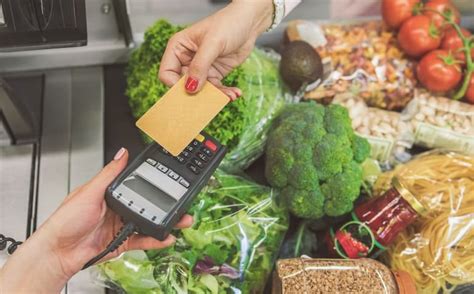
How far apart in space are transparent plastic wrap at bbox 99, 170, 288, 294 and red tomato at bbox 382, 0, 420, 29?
24.0 inches

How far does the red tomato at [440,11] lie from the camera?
4.71ft

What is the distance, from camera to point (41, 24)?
1011 millimetres

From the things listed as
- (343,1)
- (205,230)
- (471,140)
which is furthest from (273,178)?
(343,1)

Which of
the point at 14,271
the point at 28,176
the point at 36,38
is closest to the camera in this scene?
the point at 14,271

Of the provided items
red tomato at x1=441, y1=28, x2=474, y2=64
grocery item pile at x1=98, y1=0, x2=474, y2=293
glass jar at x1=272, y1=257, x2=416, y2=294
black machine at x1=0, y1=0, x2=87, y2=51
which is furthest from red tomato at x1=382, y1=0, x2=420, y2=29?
black machine at x1=0, y1=0, x2=87, y2=51

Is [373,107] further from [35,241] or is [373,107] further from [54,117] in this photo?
[35,241]

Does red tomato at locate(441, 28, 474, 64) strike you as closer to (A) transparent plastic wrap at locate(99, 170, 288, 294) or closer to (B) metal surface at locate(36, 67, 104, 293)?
(A) transparent plastic wrap at locate(99, 170, 288, 294)

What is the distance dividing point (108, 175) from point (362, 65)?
0.82 meters

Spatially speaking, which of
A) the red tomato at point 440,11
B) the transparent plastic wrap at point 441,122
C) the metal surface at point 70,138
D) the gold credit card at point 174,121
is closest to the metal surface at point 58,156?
the metal surface at point 70,138

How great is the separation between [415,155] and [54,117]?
92 centimetres

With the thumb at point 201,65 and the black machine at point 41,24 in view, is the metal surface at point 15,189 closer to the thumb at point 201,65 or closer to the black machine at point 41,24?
the black machine at point 41,24

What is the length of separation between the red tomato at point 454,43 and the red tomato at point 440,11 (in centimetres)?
3

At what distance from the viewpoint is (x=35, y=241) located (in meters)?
0.88

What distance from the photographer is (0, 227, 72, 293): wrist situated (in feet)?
2.77
